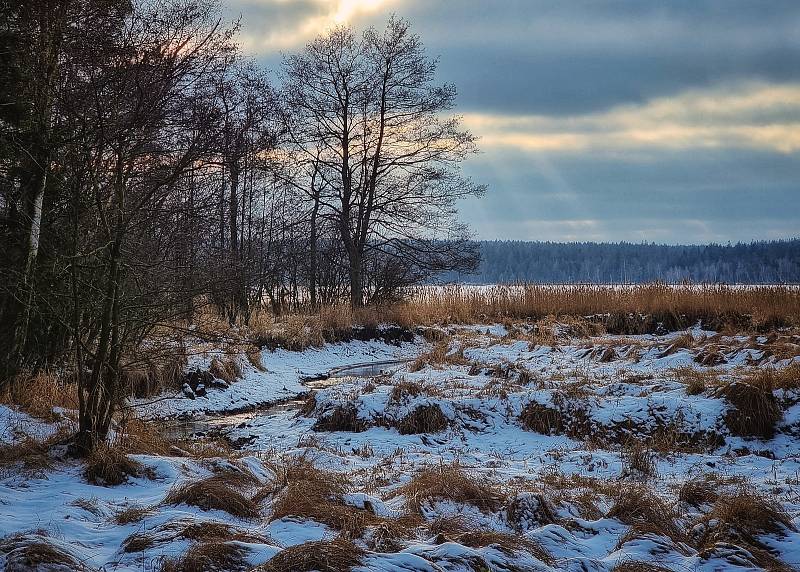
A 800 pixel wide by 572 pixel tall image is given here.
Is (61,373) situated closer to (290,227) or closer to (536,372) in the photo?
(536,372)

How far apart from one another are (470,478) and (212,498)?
224cm

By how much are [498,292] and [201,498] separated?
20513 mm

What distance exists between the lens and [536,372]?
38.2 ft

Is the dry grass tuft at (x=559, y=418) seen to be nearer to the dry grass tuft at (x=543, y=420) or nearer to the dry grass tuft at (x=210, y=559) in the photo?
the dry grass tuft at (x=543, y=420)

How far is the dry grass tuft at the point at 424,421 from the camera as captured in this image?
8.91 meters

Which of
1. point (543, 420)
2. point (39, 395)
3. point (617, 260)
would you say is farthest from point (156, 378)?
point (617, 260)

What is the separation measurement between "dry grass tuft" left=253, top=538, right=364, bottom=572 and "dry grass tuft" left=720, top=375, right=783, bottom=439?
5.95 m

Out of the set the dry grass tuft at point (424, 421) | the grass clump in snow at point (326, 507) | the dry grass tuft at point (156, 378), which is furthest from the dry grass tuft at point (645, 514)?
the dry grass tuft at point (156, 378)

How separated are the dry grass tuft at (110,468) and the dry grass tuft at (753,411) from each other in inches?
263

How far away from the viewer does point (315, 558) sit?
386cm

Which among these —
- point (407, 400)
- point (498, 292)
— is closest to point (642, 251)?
point (498, 292)

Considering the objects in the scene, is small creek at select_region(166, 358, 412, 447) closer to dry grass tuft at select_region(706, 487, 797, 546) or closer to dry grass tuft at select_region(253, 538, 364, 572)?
dry grass tuft at select_region(253, 538, 364, 572)

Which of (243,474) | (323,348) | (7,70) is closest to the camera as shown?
(243,474)

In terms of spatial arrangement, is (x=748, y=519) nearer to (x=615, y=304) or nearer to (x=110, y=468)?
(x=110, y=468)
